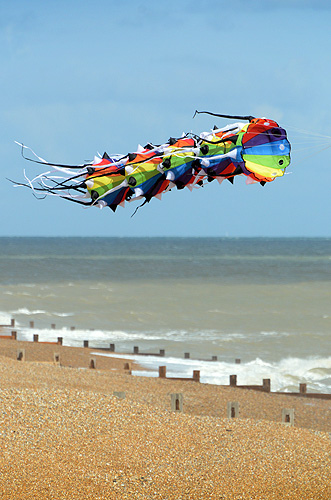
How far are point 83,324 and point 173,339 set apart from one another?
6.70 metres

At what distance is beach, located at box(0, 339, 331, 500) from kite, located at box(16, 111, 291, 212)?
6.47 meters

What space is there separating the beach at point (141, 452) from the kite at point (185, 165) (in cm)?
647

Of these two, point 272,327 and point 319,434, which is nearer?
point 319,434

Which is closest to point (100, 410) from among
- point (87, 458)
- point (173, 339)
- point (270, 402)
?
point (87, 458)

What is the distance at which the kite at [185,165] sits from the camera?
2.40 metres

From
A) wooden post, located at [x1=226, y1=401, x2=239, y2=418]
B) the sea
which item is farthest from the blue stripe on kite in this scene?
the sea

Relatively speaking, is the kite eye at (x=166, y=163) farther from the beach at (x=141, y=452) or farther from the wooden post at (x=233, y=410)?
the wooden post at (x=233, y=410)

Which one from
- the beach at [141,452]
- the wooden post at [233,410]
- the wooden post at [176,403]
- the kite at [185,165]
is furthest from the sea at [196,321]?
the kite at [185,165]

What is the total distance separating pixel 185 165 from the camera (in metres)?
2.45

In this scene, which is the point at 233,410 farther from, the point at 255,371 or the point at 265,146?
the point at 265,146

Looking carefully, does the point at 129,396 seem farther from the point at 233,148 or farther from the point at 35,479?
the point at 233,148

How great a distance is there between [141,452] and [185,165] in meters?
7.76

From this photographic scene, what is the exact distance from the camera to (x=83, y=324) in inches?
1348

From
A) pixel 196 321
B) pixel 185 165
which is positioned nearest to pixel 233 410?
pixel 185 165
